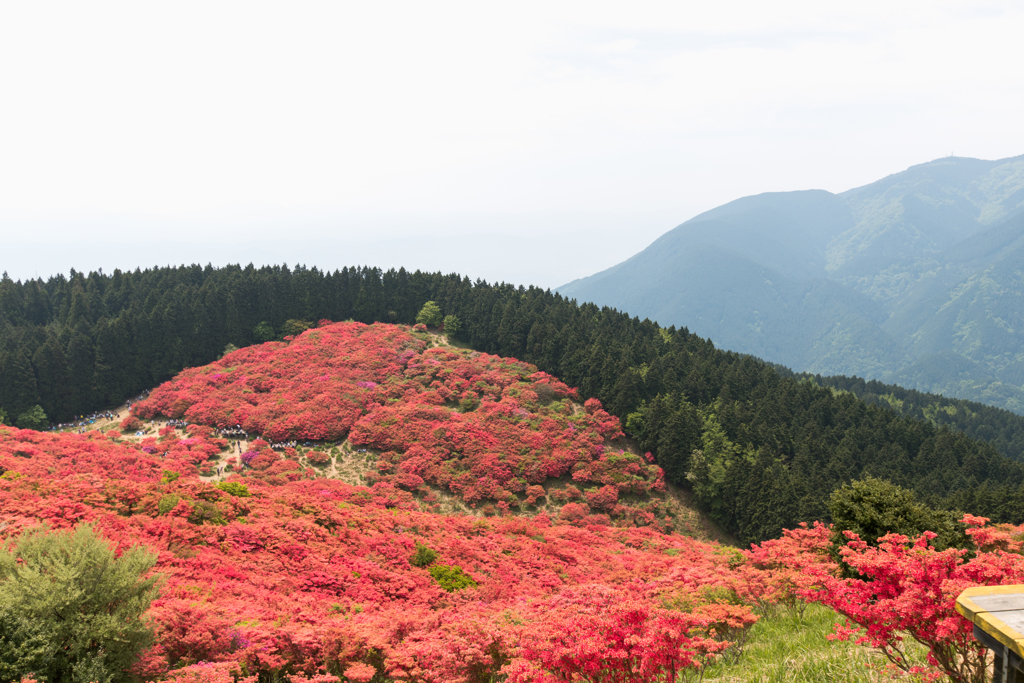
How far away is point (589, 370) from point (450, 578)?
30.3 meters

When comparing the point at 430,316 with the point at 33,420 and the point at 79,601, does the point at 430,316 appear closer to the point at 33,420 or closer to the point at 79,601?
the point at 33,420

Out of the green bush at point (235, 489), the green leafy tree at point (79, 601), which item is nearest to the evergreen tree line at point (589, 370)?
the green bush at point (235, 489)

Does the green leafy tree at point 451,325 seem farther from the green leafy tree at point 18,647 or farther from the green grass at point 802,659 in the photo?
the green leafy tree at point 18,647

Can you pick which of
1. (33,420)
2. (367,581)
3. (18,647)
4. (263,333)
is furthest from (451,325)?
(18,647)

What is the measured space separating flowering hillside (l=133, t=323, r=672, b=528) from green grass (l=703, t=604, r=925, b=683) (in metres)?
21.2

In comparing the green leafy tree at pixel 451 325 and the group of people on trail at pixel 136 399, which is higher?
the green leafy tree at pixel 451 325

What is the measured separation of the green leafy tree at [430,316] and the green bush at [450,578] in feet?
139

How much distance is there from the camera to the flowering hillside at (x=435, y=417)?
36000mm

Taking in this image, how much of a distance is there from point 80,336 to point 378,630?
5002 centimetres

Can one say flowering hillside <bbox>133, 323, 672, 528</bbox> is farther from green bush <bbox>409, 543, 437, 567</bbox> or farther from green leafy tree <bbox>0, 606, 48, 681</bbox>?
green leafy tree <bbox>0, 606, 48, 681</bbox>

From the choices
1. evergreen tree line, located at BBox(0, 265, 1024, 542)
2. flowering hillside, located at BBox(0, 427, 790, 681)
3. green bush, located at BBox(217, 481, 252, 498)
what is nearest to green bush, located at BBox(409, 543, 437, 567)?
flowering hillside, located at BBox(0, 427, 790, 681)

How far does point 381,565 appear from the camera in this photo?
736 inches

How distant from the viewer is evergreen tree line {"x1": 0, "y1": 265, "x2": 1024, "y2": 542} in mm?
37125

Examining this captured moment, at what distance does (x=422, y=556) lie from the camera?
19.9 m
